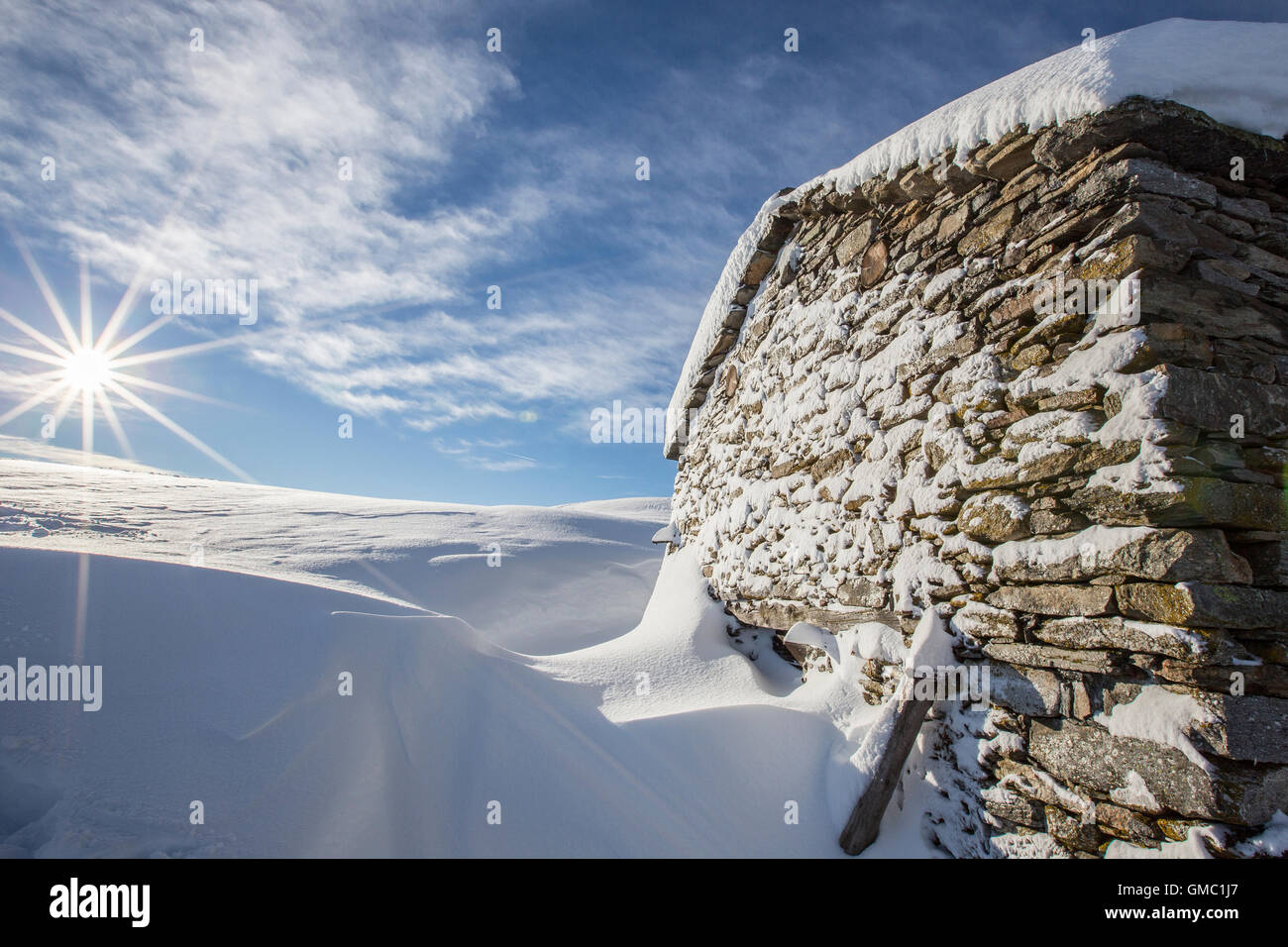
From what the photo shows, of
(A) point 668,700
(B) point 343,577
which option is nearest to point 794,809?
(A) point 668,700

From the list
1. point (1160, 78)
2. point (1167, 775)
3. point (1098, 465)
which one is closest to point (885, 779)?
point (1167, 775)

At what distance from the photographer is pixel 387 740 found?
2.64 metres

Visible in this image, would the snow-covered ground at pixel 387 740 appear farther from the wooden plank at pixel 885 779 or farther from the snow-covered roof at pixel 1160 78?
the snow-covered roof at pixel 1160 78

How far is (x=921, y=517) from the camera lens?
296 centimetres

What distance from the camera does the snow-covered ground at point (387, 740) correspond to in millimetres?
2133

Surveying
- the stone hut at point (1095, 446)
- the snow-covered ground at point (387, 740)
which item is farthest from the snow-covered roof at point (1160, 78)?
the snow-covered ground at point (387, 740)

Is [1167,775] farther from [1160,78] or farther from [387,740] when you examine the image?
[387,740]

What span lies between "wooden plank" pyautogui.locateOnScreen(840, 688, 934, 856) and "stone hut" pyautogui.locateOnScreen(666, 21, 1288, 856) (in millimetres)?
328

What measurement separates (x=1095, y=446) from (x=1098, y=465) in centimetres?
8

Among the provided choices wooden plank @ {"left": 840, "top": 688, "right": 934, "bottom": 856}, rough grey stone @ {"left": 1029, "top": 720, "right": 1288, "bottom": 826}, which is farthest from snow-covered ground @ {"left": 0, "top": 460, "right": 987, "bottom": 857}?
rough grey stone @ {"left": 1029, "top": 720, "right": 1288, "bottom": 826}

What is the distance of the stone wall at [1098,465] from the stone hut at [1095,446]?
0.03 ft

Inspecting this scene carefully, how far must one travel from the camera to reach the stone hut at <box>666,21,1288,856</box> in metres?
1.95
